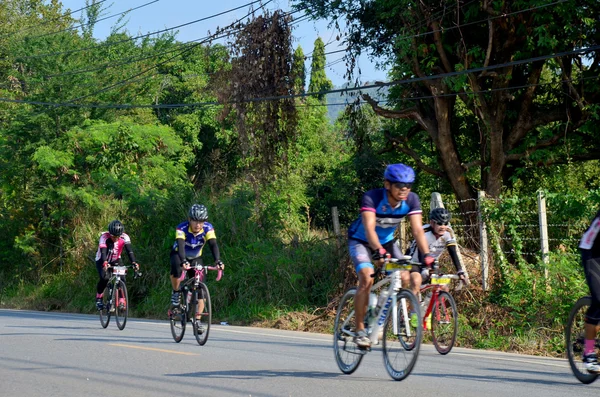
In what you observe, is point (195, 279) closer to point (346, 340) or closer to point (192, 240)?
point (192, 240)

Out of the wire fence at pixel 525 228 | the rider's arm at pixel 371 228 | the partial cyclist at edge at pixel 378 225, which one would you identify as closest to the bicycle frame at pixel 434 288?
the partial cyclist at edge at pixel 378 225

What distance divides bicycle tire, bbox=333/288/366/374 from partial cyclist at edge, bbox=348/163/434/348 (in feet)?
0.95

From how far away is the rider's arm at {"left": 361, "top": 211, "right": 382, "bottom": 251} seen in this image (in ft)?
26.5

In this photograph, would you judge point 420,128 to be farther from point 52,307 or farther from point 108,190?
point 52,307

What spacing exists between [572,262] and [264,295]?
773cm

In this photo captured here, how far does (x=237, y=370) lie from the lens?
383 inches

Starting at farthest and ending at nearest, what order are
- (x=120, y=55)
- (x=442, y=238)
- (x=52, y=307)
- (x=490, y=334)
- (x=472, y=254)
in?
(x=120, y=55) → (x=52, y=307) → (x=472, y=254) → (x=490, y=334) → (x=442, y=238)

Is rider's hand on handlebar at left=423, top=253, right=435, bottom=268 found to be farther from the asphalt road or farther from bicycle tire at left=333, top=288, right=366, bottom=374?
the asphalt road

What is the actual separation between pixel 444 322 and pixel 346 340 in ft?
9.41

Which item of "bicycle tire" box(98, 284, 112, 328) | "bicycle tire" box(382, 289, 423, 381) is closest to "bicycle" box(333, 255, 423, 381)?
"bicycle tire" box(382, 289, 423, 381)

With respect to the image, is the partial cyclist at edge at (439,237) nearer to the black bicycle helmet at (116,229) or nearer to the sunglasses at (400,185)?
the sunglasses at (400,185)

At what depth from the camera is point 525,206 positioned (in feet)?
53.4

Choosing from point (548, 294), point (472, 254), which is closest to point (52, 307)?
point (472, 254)

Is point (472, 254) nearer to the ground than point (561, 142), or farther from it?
nearer to the ground
